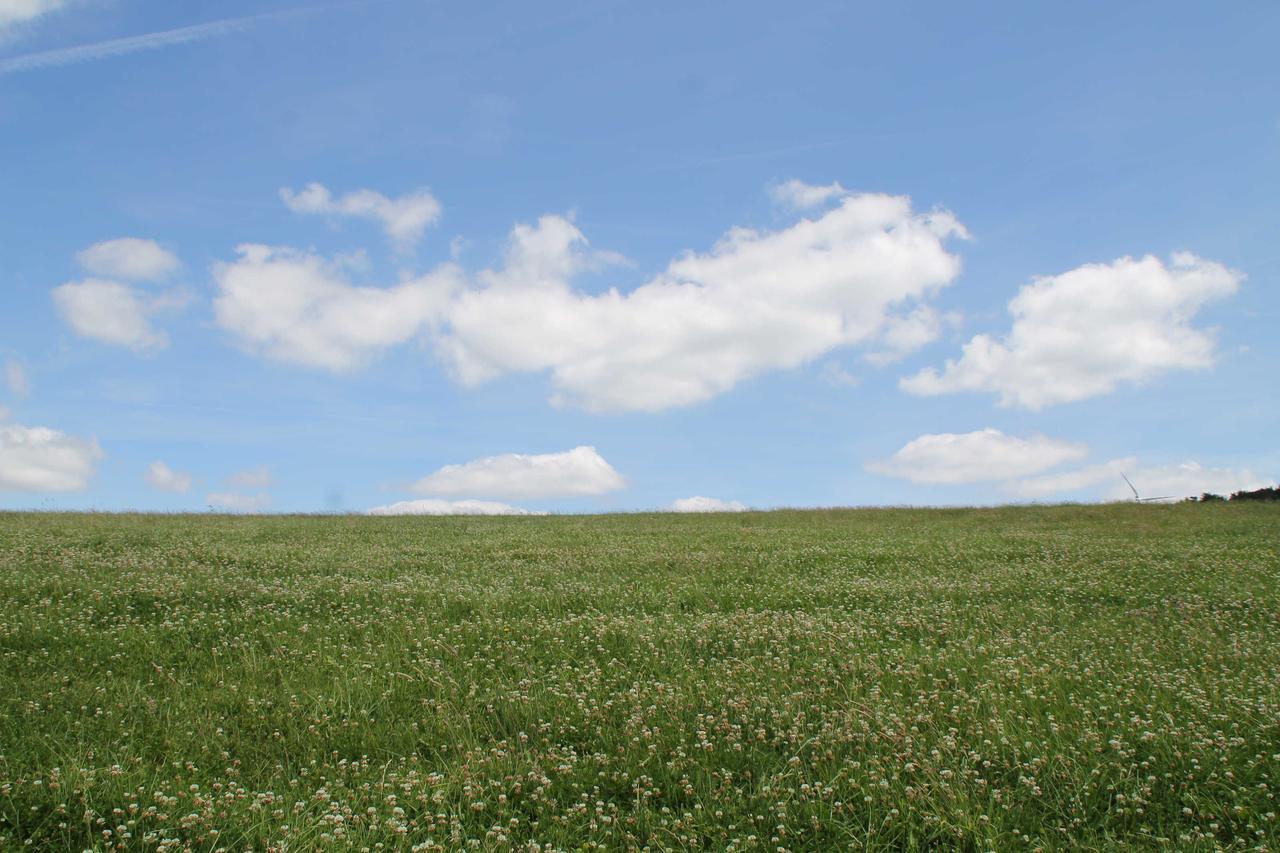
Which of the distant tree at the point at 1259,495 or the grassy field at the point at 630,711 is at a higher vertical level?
the distant tree at the point at 1259,495

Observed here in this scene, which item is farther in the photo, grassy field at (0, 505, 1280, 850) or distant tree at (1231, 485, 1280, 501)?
distant tree at (1231, 485, 1280, 501)

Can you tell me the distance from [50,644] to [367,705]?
5758mm

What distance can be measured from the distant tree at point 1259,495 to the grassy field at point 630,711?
123 feet

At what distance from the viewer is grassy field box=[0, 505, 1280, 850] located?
235 inches

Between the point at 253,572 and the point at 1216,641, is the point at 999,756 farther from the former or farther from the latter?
the point at 253,572

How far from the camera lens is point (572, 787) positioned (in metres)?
6.54

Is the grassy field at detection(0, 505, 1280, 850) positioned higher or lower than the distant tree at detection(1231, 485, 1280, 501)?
lower

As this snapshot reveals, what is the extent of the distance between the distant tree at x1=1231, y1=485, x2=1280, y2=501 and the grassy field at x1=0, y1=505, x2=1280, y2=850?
37.4m

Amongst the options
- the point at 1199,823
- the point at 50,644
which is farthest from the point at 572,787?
the point at 50,644

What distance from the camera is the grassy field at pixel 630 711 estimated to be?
19.5 feet

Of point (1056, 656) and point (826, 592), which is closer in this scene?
point (1056, 656)

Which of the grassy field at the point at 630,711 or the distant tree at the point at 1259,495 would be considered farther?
the distant tree at the point at 1259,495

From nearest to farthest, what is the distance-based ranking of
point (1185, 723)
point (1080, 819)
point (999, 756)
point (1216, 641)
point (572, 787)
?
point (1080, 819), point (572, 787), point (999, 756), point (1185, 723), point (1216, 641)

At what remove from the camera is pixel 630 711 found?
813 cm
